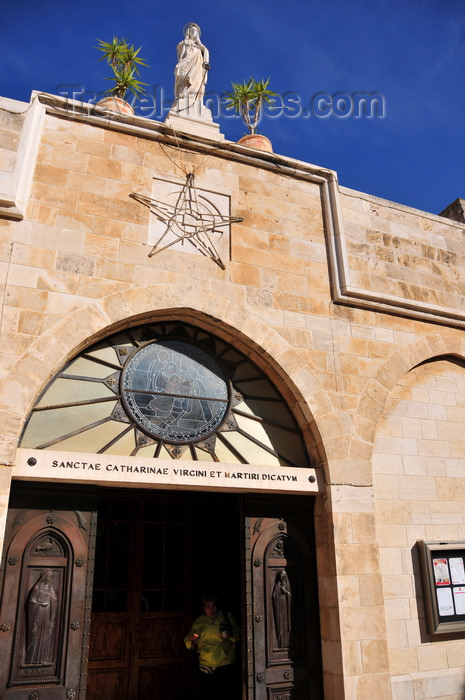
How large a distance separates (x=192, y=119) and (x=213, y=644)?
6.74m

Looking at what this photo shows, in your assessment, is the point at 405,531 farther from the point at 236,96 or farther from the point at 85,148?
the point at 236,96

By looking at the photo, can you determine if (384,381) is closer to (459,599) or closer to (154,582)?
(459,599)

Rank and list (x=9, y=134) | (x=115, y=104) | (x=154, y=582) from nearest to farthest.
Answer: (x=9, y=134), (x=115, y=104), (x=154, y=582)

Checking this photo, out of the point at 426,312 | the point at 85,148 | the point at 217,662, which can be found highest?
the point at 85,148

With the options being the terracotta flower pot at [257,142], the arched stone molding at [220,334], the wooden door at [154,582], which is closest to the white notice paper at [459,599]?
the arched stone molding at [220,334]

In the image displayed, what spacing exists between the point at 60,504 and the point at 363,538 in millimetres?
3359

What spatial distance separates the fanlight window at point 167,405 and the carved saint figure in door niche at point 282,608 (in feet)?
4.31

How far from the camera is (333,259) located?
24.9ft

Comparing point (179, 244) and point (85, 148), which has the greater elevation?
point (85, 148)

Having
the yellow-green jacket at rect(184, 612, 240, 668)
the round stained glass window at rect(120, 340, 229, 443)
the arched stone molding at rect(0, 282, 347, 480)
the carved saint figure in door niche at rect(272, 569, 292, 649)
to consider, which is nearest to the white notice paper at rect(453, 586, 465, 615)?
the carved saint figure in door niche at rect(272, 569, 292, 649)

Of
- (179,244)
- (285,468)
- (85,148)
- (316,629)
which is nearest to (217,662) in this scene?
(316,629)

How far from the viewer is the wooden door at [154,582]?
7.35 metres

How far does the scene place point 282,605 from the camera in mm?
6230

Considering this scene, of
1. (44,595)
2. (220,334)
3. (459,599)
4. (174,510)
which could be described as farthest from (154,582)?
(459,599)
